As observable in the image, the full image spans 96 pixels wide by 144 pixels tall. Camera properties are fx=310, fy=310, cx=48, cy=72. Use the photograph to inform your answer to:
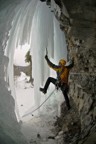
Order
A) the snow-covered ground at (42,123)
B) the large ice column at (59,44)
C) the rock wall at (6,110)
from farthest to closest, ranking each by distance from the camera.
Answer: the large ice column at (59,44) < the snow-covered ground at (42,123) < the rock wall at (6,110)

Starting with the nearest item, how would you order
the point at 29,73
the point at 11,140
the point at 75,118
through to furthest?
the point at 11,140 < the point at 75,118 < the point at 29,73

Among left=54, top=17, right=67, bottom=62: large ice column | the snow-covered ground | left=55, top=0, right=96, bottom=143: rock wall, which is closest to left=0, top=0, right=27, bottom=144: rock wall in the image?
left=55, top=0, right=96, bottom=143: rock wall

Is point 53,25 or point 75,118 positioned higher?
point 53,25

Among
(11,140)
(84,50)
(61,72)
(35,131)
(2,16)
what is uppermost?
(2,16)

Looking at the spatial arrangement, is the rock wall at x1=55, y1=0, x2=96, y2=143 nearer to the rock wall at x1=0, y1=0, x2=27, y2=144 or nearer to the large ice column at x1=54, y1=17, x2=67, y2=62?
the rock wall at x1=0, y1=0, x2=27, y2=144

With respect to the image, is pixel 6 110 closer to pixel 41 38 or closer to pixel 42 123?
pixel 41 38

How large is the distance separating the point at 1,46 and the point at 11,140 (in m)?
2.00

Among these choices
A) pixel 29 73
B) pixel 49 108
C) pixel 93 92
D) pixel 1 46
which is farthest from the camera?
pixel 29 73

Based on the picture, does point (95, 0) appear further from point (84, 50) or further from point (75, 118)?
point (75, 118)

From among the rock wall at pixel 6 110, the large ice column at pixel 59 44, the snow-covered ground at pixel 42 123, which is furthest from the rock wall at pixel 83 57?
the large ice column at pixel 59 44

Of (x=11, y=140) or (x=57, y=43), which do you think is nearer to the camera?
(x=11, y=140)

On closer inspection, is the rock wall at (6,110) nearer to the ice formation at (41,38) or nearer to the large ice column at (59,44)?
the ice formation at (41,38)

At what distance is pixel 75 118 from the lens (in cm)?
1128

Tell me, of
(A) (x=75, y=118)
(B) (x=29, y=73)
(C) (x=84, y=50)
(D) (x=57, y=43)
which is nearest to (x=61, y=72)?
(C) (x=84, y=50)
